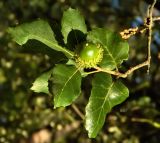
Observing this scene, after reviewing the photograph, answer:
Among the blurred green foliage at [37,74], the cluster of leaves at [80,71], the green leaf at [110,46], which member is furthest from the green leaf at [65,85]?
the blurred green foliage at [37,74]

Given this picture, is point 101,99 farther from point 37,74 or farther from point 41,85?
point 37,74

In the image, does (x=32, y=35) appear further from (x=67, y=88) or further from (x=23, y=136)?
(x=23, y=136)

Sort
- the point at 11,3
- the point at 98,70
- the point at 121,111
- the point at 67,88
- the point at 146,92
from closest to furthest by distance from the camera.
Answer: the point at 67,88 < the point at 98,70 < the point at 121,111 < the point at 146,92 < the point at 11,3

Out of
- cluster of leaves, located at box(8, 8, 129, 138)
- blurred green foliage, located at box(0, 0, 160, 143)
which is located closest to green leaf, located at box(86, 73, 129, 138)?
cluster of leaves, located at box(8, 8, 129, 138)

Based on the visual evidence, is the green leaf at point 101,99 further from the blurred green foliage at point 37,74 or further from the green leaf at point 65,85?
the blurred green foliage at point 37,74

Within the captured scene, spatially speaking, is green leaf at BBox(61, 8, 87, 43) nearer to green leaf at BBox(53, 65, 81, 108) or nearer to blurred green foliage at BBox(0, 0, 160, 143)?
green leaf at BBox(53, 65, 81, 108)

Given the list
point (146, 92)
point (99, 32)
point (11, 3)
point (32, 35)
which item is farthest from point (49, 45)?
point (11, 3)
